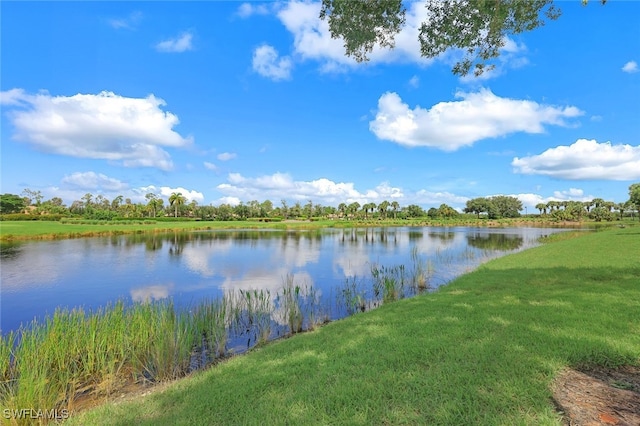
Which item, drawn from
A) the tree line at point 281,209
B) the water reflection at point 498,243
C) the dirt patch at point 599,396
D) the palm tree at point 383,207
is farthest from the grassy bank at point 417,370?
the palm tree at point 383,207

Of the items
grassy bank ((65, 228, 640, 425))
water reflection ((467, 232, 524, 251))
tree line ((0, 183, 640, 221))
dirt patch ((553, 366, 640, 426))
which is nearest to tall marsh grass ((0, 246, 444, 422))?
grassy bank ((65, 228, 640, 425))

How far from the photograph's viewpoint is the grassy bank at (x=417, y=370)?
358 cm

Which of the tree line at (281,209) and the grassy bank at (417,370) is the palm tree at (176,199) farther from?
the grassy bank at (417,370)

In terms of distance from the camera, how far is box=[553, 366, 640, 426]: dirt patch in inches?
127

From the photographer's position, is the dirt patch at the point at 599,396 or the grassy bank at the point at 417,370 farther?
the grassy bank at the point at 417,370

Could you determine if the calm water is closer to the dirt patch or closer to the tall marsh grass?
the tall marsh grass

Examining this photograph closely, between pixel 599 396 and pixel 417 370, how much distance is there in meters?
2.10

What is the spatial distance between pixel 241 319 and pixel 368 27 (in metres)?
10.0

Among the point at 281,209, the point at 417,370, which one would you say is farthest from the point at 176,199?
the point at 417,370

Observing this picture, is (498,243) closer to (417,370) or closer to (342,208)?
(417,370)

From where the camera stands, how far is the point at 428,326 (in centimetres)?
634

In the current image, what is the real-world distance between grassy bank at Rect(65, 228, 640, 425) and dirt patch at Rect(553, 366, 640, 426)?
163mm

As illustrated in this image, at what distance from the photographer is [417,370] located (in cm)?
443

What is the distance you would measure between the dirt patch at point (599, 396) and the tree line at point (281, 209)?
96403 millimetres
